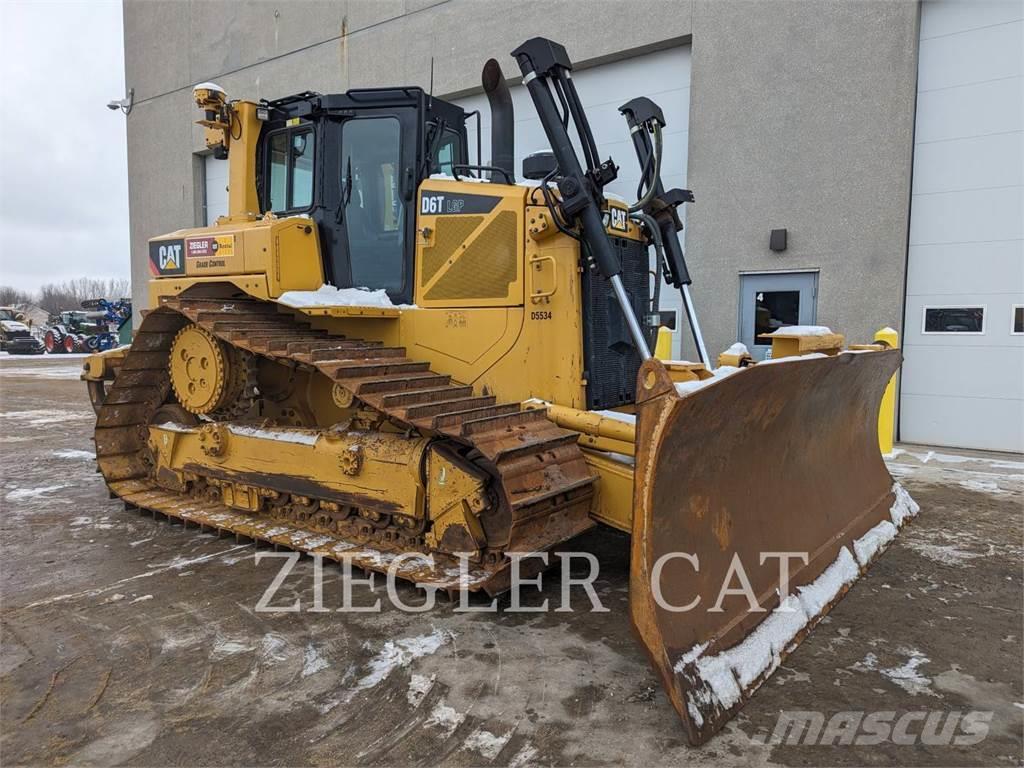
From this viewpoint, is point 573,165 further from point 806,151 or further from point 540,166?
point 806,151

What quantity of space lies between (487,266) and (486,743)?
9.68ft

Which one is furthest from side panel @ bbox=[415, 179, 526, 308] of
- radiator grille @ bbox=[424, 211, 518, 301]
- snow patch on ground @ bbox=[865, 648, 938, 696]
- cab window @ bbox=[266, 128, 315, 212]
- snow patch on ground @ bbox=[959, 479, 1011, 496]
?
snow patch on ground @ bbox=[959, 479, 1011, 496]

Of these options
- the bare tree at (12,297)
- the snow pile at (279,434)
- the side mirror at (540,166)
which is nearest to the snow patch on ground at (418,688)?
the snow pile at (279,434)

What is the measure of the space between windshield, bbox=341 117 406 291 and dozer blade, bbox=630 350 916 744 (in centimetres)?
279

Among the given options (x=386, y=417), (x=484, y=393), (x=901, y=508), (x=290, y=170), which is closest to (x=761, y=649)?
(x=484, y=393)

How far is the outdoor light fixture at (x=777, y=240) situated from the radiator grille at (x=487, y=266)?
18.8 feet

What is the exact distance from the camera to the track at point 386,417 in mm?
3717

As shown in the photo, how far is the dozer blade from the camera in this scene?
104 inches

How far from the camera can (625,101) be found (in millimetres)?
10453

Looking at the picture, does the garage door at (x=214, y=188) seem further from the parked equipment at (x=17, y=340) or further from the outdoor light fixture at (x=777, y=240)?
the parked equipment at (x=17, y=340)

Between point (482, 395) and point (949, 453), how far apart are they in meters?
6.48

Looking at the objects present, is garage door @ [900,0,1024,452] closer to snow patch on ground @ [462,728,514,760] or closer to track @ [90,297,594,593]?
track @ [90,297,594,593]

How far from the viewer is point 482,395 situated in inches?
185

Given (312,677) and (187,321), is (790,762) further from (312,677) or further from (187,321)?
(187,321)
